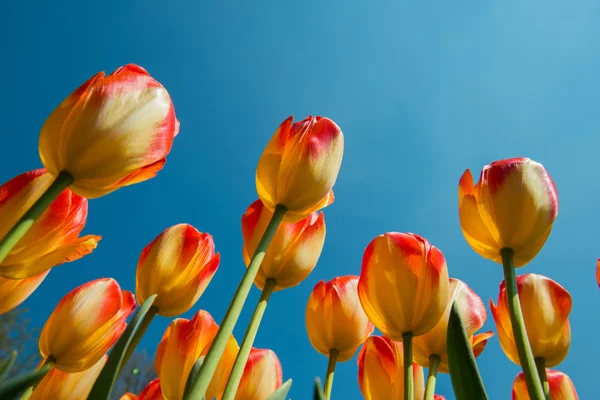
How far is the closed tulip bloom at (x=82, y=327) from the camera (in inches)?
26.6

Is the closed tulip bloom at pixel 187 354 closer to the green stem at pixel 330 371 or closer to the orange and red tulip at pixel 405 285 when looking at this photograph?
the green stem at pixel 330 371

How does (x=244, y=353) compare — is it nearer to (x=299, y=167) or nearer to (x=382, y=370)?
(x=299, y=167)

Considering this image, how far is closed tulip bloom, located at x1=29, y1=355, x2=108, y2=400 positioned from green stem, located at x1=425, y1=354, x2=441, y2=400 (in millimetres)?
535

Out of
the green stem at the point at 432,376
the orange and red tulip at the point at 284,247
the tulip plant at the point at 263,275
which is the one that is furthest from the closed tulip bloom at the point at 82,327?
the green stem at the point at 432,376

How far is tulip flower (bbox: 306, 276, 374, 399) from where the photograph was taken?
0.80 meters

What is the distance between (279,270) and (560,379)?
1.69ft

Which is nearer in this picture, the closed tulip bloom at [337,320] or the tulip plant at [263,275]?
the tulip plant at [263,275]

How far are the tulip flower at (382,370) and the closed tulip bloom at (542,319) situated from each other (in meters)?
0.16

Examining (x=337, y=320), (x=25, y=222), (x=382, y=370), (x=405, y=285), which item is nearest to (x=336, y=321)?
(x=337, y=320)

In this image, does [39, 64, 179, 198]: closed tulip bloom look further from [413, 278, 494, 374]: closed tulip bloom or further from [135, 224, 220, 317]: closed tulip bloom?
[413, 278, 494, 374]: closed tulip bloom

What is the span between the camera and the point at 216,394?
0.75m

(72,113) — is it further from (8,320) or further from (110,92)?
(8,320)

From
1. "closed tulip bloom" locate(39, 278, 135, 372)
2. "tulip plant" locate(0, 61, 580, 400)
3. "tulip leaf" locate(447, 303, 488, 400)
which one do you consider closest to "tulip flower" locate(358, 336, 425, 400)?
"tulip plant" locate(0, 61, 580, 400)

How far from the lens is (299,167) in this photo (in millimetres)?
595
